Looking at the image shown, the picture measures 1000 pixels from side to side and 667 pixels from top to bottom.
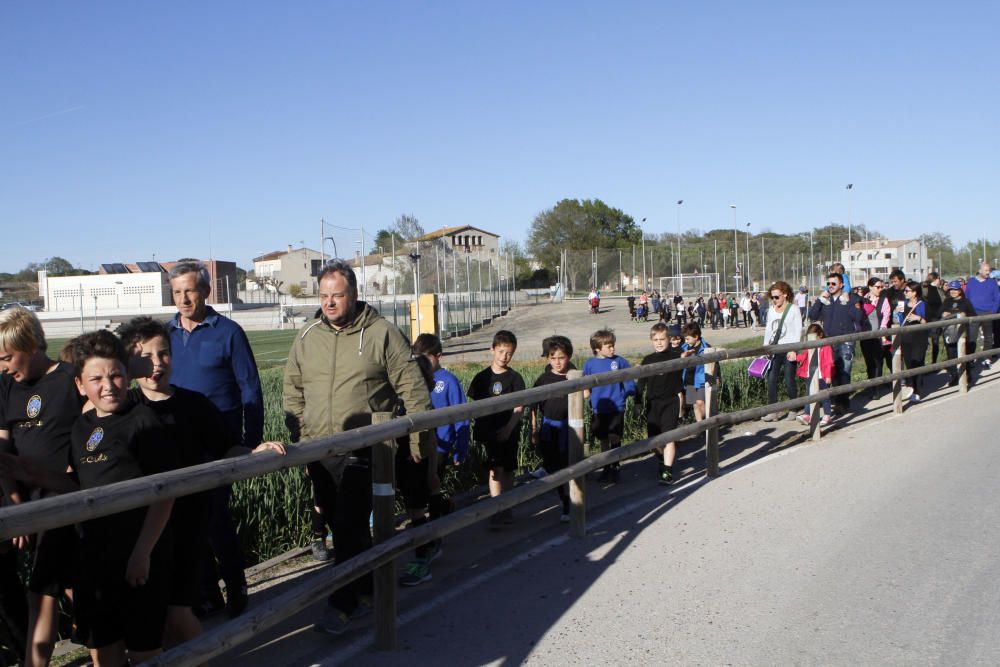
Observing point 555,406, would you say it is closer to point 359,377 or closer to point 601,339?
point 601,339

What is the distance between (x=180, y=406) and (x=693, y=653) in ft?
7.99

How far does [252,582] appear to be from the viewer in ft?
18.6

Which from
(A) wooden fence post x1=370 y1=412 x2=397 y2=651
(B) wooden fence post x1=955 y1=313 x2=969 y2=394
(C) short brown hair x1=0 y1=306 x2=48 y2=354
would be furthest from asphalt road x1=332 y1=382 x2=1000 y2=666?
(B) wooden fence post x1=955 y1=313 x2=969 y2=394

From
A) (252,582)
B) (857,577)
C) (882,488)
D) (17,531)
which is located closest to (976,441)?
(882,488)

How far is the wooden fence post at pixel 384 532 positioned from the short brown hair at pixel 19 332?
5.10ft

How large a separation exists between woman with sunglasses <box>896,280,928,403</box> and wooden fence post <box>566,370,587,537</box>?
6979 millimetres

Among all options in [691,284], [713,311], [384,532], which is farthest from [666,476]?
[691,284]

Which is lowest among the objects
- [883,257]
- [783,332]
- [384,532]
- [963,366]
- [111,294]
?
[963,366]

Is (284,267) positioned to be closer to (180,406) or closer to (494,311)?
(494,311)

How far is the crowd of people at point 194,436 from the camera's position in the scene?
3461 millimetres

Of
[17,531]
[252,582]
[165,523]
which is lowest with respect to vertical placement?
[252,582]

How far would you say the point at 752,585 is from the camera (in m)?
5.07

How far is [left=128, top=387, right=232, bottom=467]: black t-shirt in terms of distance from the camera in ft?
12.6

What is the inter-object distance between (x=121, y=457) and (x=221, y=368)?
1840mm
